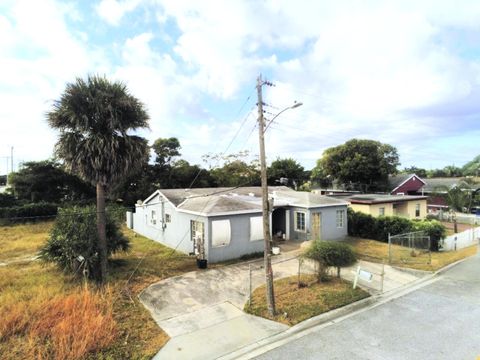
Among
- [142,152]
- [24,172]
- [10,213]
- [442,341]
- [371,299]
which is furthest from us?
[24,172]

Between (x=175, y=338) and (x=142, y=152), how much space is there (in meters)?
7.32

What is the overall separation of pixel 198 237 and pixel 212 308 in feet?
19.6

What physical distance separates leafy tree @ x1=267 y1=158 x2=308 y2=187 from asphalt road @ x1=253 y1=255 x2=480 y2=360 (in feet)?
109

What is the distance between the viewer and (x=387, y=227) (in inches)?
811

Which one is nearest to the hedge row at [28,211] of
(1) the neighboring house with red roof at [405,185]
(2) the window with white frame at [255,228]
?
(2) the window with white frame at [255,228]

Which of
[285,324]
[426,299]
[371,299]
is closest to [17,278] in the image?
[285,324]

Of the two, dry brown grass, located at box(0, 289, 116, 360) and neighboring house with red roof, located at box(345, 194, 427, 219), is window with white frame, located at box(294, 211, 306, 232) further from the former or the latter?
dry brown grass, located at box(0, 289, 116, 360)

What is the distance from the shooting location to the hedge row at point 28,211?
1070 inches

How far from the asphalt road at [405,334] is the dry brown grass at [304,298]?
0.77 m

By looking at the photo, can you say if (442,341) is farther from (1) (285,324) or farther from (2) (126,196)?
(2) (126,196)

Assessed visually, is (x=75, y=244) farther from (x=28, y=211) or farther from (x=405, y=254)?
(x=28, y=211)

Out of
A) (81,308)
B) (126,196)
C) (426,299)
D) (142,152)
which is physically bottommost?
(426,299)

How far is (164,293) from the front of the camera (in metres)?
11.0

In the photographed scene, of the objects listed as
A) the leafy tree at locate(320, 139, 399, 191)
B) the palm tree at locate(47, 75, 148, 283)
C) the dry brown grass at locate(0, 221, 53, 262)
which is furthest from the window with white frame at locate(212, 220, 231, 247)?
the leafy tree at locate(320, 139, 399, 191)
